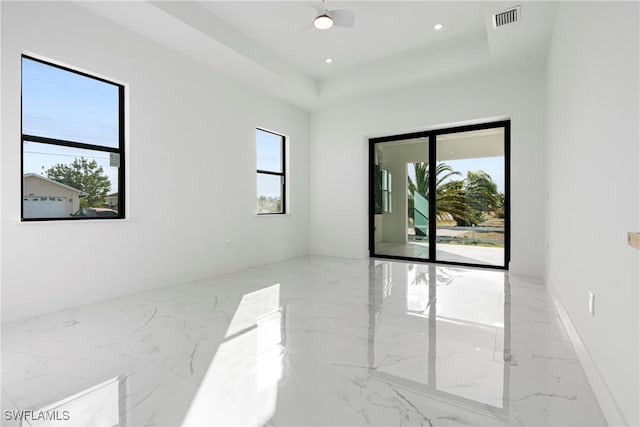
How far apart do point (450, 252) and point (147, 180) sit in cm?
460

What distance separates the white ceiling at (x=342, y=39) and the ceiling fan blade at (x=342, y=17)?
0.34m

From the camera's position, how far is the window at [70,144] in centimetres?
296

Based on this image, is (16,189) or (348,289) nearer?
(16,189)

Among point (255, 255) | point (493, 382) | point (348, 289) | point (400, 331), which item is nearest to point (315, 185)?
point (255, 255)

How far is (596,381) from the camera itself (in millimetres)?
1667

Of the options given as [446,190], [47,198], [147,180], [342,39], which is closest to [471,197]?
[446,190]

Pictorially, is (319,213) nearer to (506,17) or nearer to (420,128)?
(420,128)

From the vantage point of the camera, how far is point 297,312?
299cm

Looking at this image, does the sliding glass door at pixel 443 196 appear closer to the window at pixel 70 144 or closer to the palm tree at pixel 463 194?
the palm tree at pixel 463 194

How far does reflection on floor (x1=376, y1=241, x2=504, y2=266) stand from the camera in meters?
5.08

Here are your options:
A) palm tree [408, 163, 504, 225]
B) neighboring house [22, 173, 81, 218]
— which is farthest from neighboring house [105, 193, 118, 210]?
palm tree [408, 163, 504, 225]

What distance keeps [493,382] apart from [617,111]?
4.91ft

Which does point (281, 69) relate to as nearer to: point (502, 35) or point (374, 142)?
point (374, 142)

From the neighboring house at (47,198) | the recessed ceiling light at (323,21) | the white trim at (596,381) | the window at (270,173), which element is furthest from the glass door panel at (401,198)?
the neighboring house at (47,198)
